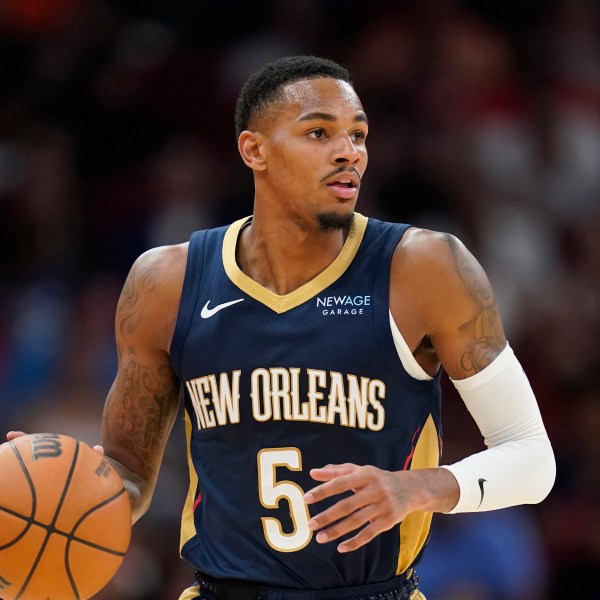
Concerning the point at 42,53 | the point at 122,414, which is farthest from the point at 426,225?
the point at 122,414

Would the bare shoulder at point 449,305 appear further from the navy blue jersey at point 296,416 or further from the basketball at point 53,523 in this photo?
the basketball at point 53,523

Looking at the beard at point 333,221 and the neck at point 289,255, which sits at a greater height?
the beard at point 333,221

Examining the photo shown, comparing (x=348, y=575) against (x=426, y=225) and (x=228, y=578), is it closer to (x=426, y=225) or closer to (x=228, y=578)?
(x=228, y=578)

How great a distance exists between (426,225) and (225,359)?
3.55m

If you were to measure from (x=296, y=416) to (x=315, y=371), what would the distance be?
6.3 inches

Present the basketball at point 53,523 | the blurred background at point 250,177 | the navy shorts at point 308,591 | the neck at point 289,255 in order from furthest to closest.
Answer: the blurred background at point 250,177
the neck at point 289,255
the navy shorts at point 308,591
the basketball at point 53,523

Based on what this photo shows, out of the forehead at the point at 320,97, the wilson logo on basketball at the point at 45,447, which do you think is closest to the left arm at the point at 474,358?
the forehead at the point at 320,97

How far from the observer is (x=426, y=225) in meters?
7.40

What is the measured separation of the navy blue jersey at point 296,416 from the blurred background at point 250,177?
2464 mm

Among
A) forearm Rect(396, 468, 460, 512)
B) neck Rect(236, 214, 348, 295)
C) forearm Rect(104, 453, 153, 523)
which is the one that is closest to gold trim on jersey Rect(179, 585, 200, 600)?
forearm Rect(104, 453, 153, 523)

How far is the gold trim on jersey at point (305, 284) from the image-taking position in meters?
4.11

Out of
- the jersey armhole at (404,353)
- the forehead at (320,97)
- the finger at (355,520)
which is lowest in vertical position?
the finger at (355,520)

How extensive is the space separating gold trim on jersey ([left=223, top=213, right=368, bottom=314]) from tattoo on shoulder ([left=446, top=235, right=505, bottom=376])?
0.38m

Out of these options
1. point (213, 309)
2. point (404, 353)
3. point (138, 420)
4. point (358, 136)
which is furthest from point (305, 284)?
point (138, 420)
